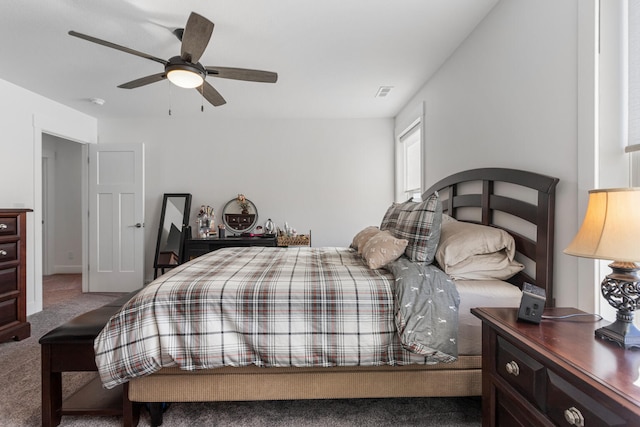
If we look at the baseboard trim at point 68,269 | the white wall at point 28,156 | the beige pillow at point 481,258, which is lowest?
the baseboard trim at point 68,269

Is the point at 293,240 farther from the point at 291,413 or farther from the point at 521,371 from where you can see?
the point at 521,371

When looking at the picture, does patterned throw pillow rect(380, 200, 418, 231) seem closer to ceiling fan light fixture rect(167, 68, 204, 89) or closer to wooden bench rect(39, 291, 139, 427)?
ceiling fan light fixture rect(167, 68, 204, 89)

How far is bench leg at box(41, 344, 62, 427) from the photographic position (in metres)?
1.54

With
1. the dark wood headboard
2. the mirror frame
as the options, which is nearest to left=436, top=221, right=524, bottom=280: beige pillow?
the dark wood headboard

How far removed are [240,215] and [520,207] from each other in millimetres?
3568

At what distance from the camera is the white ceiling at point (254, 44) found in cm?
204

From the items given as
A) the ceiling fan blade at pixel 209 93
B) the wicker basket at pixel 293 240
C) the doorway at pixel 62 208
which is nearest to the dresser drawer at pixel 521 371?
the ceiling fan blade at pixel 209 93

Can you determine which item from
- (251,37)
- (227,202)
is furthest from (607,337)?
(227,202)

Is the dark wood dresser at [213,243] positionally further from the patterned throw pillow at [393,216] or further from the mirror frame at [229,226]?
the patterned throw pillow at [393,216]

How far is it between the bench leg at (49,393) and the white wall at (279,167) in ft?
10.1

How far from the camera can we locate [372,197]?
4.54 meters

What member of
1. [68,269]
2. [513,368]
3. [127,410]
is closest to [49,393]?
[127,410]

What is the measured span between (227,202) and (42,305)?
2416 mm

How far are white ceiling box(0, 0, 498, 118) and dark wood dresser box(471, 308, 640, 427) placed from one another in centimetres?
198
